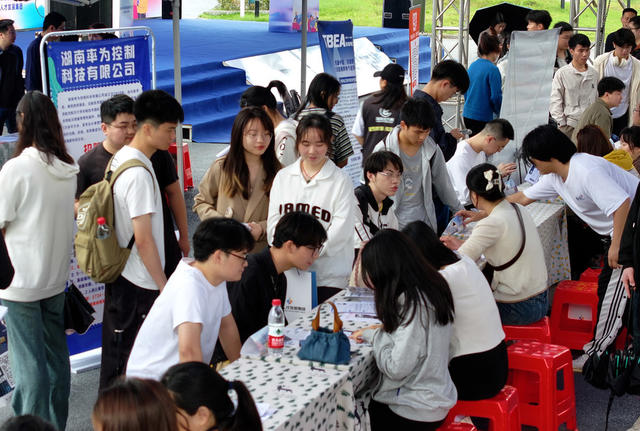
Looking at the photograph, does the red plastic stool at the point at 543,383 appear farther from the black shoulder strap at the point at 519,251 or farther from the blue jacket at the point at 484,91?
the blue jacket at the point at 484,91

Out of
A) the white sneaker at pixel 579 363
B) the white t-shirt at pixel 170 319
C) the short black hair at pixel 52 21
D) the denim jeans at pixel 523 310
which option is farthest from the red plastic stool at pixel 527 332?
the short black hair at pixel 52 21

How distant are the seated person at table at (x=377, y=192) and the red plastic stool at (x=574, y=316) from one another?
1.35 m

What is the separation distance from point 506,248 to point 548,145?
63 centimetres

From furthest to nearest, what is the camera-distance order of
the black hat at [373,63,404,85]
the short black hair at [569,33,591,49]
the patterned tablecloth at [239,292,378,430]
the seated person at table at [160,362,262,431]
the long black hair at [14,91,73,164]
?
1. the short black hair at [569,33,591,49]
2. the black hat at [373,63,404,85]
3. the long black hair at [14,91,73,164]
4. the patterned tablecloth at [239,292,378,430]
5. the seated person at table at [160,362,262,431]

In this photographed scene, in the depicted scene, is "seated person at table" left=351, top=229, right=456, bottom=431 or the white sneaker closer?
"seated person at table" left=351, top=229, right=456, bottom=431

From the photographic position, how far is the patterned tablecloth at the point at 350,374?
2.77m

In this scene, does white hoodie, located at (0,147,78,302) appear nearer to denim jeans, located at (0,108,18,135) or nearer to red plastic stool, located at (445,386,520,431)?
red plastic stool, located at (445,386,520,431)

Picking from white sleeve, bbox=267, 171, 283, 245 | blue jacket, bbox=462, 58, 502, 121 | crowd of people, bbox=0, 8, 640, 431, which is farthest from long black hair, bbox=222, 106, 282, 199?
blue jacket, bbox=462, 58, 502, 121

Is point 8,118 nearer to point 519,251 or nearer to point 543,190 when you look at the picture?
point 543,190

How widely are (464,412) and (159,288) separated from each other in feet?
4.31

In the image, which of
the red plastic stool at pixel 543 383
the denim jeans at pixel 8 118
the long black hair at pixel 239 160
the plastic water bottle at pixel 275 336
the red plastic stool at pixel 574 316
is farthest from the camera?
the denim jeans at pixel 8 118

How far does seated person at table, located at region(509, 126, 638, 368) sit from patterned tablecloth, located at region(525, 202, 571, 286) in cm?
72

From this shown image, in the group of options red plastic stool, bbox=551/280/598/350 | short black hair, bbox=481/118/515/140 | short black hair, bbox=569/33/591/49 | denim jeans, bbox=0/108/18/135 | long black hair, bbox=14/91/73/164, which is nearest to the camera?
long black hair, bbox=14/91/73/164

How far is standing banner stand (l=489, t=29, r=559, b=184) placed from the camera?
6812mm
